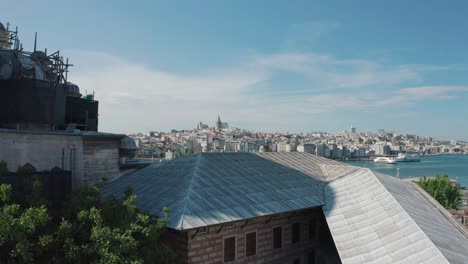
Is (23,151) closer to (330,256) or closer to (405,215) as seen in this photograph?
(330,256)

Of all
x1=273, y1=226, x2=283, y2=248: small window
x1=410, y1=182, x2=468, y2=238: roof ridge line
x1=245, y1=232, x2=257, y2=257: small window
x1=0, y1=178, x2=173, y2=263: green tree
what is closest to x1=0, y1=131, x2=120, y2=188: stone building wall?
x1=0, y1=178, x2=173, y2=263: green tree

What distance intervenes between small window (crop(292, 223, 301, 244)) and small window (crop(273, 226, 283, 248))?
1.02 metres

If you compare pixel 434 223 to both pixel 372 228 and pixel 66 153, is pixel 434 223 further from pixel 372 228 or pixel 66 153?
pixel 66 153

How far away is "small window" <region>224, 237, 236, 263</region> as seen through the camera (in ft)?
49.3

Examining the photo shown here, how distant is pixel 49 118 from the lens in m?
21.5

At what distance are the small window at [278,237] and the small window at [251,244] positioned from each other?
132 centimetres

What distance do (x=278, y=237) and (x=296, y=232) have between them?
4.79 feet

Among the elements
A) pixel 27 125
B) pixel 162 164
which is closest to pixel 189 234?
pixel 162 164

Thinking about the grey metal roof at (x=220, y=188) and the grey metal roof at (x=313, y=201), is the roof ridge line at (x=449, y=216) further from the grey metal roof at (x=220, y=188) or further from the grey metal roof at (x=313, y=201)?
the grey metal roof at (x=220, y=188)

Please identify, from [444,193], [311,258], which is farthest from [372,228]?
[444,193]

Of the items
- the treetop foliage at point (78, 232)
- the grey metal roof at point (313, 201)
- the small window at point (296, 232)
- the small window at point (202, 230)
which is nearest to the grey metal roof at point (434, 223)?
the grey metal roof at point (313, 201)

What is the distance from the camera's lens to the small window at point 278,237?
1723 centimetres

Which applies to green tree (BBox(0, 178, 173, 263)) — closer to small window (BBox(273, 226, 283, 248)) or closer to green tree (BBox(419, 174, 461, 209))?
small window (BBox(273, 226, 283, 248))

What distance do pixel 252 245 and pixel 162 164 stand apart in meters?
7.11
